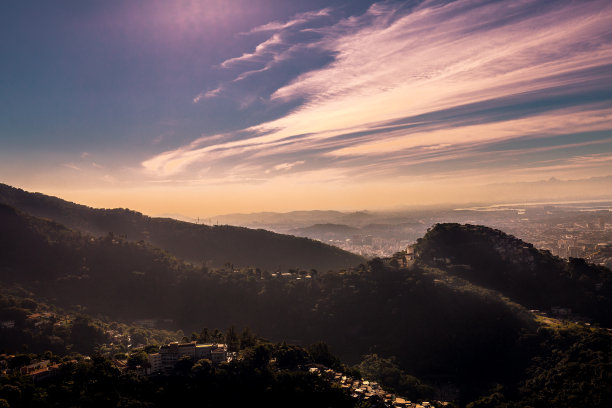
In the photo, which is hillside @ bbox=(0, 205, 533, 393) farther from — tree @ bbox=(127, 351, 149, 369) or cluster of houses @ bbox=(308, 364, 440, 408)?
tree @ bbox=(127, 351, 149, 369)

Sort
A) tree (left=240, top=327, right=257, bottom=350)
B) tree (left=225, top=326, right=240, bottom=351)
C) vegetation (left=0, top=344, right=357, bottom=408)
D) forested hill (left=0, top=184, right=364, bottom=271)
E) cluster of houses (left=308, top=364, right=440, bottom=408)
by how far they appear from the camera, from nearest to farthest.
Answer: vegetation (left=0, top=344, right=357, bottom=408)
cluster of houses (left=308, top=364, right=440, bottom=408)
tree (left=225, top=326, right=240, bottom=351)
tree (left=240, top=327, right=257, bottom=350)
forested hill (left=0, top=184, right=364, bottom=271)

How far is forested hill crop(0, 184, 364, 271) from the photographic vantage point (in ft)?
353

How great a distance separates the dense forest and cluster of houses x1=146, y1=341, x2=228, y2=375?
17502 millimetres

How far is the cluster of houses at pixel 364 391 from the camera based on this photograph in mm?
30305

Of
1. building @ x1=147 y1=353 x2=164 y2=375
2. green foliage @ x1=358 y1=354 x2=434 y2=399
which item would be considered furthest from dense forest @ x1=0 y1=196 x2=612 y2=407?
building @ x1=147 y1=353 x2=164 y2=375

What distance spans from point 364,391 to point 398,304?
28833 millimetres

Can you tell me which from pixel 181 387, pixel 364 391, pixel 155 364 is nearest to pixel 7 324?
pixel 155 364

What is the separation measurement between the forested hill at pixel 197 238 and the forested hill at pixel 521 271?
3727 cm

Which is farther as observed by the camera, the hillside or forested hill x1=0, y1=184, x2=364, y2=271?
forested hill x1=0, y1=184, x2=364, y2=271

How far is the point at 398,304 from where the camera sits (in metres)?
58.9

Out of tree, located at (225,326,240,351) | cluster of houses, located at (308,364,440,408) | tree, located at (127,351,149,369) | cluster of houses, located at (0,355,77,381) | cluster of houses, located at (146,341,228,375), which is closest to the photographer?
cluster of houses, located at (0,355,77,381)

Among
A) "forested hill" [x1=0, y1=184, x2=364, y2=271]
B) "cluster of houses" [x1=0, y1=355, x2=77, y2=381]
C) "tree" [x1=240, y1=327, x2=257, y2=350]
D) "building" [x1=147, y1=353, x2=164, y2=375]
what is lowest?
"tree" [x1=240, y1=327, x2=257, y2=350]

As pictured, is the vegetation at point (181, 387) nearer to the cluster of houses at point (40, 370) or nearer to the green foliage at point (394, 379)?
the cluster of houses at point (40, 370)

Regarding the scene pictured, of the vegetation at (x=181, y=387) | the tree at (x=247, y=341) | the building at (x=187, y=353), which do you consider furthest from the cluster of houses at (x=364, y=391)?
the building at (x=187, y=353)
